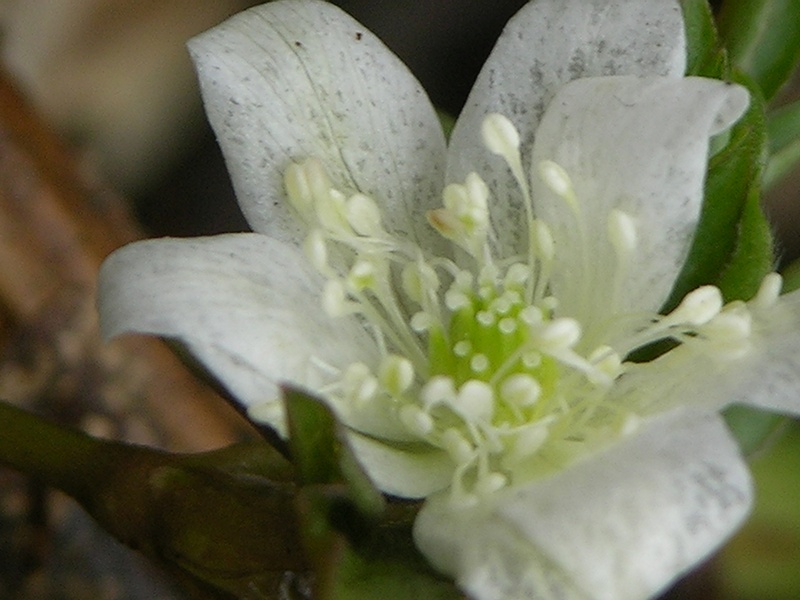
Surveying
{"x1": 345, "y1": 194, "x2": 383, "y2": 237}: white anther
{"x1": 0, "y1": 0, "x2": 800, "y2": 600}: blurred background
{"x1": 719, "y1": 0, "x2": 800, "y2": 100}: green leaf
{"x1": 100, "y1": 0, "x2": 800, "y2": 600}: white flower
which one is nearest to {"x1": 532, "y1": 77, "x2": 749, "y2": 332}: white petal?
{"x1": 100, "y1": 0, "x2": 800, "y2": 600}: white flower

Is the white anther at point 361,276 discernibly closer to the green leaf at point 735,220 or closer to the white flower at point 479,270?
the white flower at point 479,270

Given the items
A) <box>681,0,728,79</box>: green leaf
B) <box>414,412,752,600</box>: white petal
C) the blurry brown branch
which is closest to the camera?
<box>414,412,752,600</box>: white petal

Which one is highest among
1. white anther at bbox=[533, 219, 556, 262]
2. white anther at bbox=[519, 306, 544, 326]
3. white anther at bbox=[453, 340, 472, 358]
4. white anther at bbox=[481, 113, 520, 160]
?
white anther at bbox=[481, 113, 520, 160]

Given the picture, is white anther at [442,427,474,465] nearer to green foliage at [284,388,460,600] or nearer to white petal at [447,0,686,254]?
green foliage at [284,388,460,600]

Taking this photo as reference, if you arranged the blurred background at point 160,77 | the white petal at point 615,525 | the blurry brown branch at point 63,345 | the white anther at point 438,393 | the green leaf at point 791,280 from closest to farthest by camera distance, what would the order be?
the white petal at point 615,525 < the white anther at point 438,393 < the green leaf at point 791,280 < the blurry brown branch at point 63,345 < the blurred background at point 160,77

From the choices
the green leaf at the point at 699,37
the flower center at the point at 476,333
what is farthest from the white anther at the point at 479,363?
the green leaf at the point at 699,37
